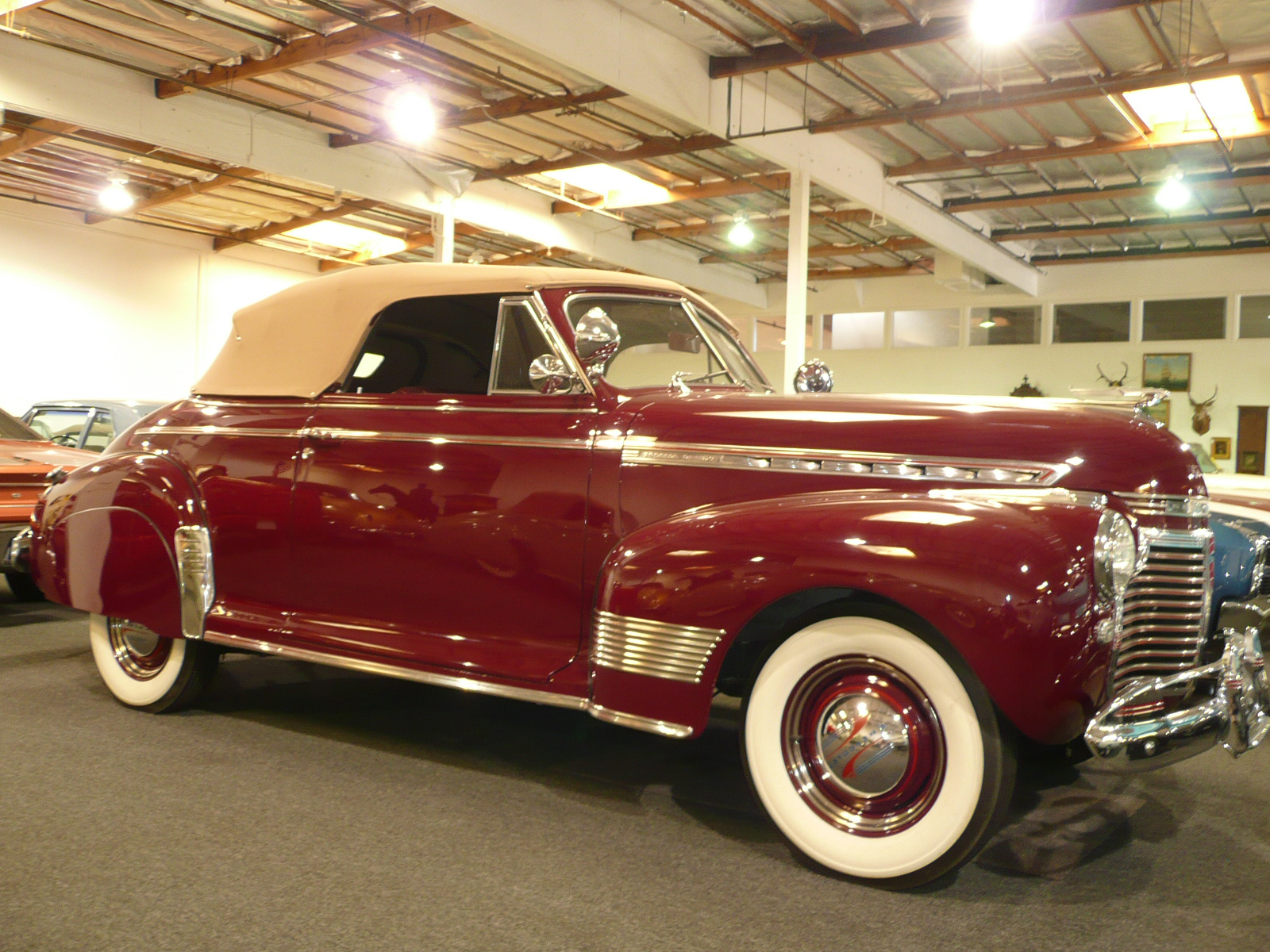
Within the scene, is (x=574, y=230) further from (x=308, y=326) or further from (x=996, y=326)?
(x=308, y=326)

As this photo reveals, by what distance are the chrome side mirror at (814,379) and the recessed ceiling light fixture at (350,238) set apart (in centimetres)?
1384

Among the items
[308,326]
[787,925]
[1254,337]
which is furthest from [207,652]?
[1254,337]

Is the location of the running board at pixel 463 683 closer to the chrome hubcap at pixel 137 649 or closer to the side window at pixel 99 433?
the chrome hubcap at pixel 137 649

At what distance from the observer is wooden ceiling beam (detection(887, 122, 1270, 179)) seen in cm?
1045

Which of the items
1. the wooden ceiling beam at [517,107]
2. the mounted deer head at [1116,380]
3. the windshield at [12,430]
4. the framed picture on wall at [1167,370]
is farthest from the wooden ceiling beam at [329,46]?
the framed picture on wall at [1167,370]

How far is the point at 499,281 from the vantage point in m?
3.49

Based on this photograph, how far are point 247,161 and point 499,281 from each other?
9.42 meters

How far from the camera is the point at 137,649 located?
4.21 metres

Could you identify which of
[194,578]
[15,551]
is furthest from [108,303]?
[194,578]

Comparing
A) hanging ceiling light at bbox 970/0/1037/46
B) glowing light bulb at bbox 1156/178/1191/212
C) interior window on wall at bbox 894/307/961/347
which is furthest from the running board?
interior window on wall at bbox 894/307/961/347

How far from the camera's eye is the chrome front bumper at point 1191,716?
2430 millimetres

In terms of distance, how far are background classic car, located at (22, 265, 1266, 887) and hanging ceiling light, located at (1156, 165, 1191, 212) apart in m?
9.63

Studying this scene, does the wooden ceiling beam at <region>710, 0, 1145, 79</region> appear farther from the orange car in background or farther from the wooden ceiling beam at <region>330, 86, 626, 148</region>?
the orange car in background

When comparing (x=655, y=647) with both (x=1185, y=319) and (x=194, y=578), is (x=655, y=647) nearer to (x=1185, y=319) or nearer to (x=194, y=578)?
(x=194, y=578)
